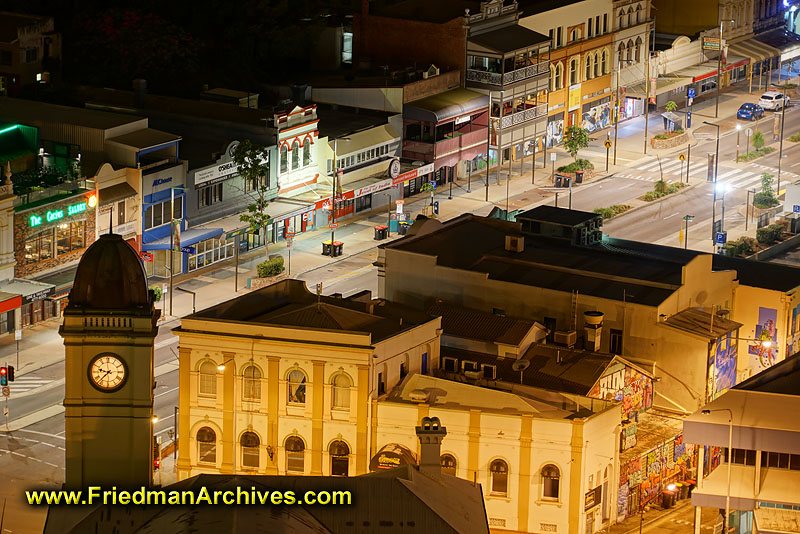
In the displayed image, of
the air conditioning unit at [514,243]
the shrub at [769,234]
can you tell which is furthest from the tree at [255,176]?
the shrub at [769,234]

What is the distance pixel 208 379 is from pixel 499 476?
17358 mm

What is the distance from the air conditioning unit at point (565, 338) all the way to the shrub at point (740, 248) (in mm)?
44768

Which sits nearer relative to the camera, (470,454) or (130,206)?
(470,454)

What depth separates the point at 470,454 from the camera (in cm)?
10162

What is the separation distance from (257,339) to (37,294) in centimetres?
3404

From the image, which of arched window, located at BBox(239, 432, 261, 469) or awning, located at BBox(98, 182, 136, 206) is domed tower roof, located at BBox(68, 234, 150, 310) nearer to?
arched window, located at BBox(239, 432, 261, 469)

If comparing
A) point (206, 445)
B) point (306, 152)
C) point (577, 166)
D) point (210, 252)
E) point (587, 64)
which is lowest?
point (577, 166)

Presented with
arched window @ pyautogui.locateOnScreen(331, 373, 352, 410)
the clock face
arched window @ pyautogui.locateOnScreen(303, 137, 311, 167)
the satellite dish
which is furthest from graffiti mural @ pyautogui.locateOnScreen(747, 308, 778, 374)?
the clock face

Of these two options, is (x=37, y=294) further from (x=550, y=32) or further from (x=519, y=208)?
(x=550, y=32)

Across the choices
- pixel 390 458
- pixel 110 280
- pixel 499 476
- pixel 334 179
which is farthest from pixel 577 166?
pixel 110 280

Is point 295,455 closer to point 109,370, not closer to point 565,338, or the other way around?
point 565,338

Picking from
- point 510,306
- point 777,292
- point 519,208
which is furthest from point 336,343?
point 519,208

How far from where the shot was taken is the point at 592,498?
103 meters

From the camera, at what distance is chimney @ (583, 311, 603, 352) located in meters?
114
